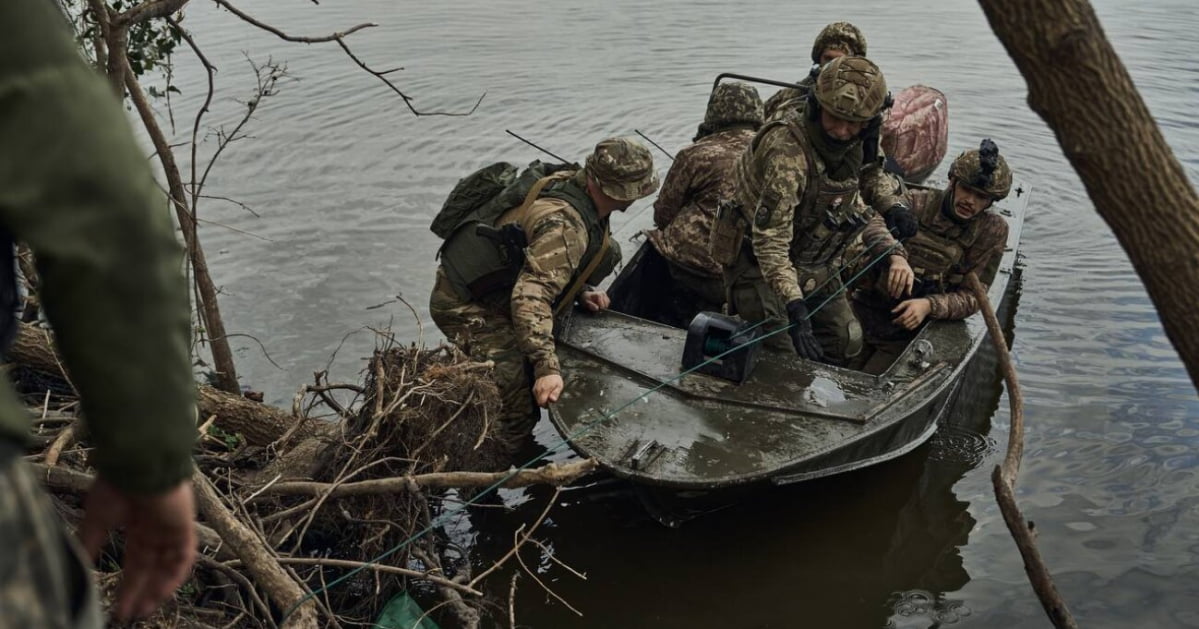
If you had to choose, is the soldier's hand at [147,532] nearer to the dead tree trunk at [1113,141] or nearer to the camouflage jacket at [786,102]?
the dead tree trunk at [1113,141]

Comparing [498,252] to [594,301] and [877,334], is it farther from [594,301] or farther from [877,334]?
[877,334]

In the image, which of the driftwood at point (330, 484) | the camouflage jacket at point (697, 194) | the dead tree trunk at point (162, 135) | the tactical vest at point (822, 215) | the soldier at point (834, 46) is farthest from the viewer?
the soldier at point (834, 46)

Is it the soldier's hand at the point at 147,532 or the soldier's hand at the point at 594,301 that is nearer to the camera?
the soldier's hand at the point at 147,532

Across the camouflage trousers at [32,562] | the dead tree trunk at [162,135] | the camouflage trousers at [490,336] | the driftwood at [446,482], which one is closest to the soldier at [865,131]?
the camouflage trousers at [490,336]

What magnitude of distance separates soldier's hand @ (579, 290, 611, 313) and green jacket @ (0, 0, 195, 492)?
204 inches

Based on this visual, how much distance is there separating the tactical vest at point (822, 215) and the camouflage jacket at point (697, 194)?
3.11 feet

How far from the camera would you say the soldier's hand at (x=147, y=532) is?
1.57 meters

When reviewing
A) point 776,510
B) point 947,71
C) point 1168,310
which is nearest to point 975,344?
point 776,510

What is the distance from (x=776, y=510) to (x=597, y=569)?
116 cm

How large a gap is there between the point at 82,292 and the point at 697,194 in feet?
21.4

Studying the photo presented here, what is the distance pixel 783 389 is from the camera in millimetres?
5910

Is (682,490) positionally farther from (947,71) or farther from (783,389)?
(947,71)

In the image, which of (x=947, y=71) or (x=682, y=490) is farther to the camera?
(x=947, y=71)

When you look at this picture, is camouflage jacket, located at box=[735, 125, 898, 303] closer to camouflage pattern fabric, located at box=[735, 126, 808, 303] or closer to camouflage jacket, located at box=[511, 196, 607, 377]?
camouflage pattern fabric, located at box=[735, 126, 808, 303]
